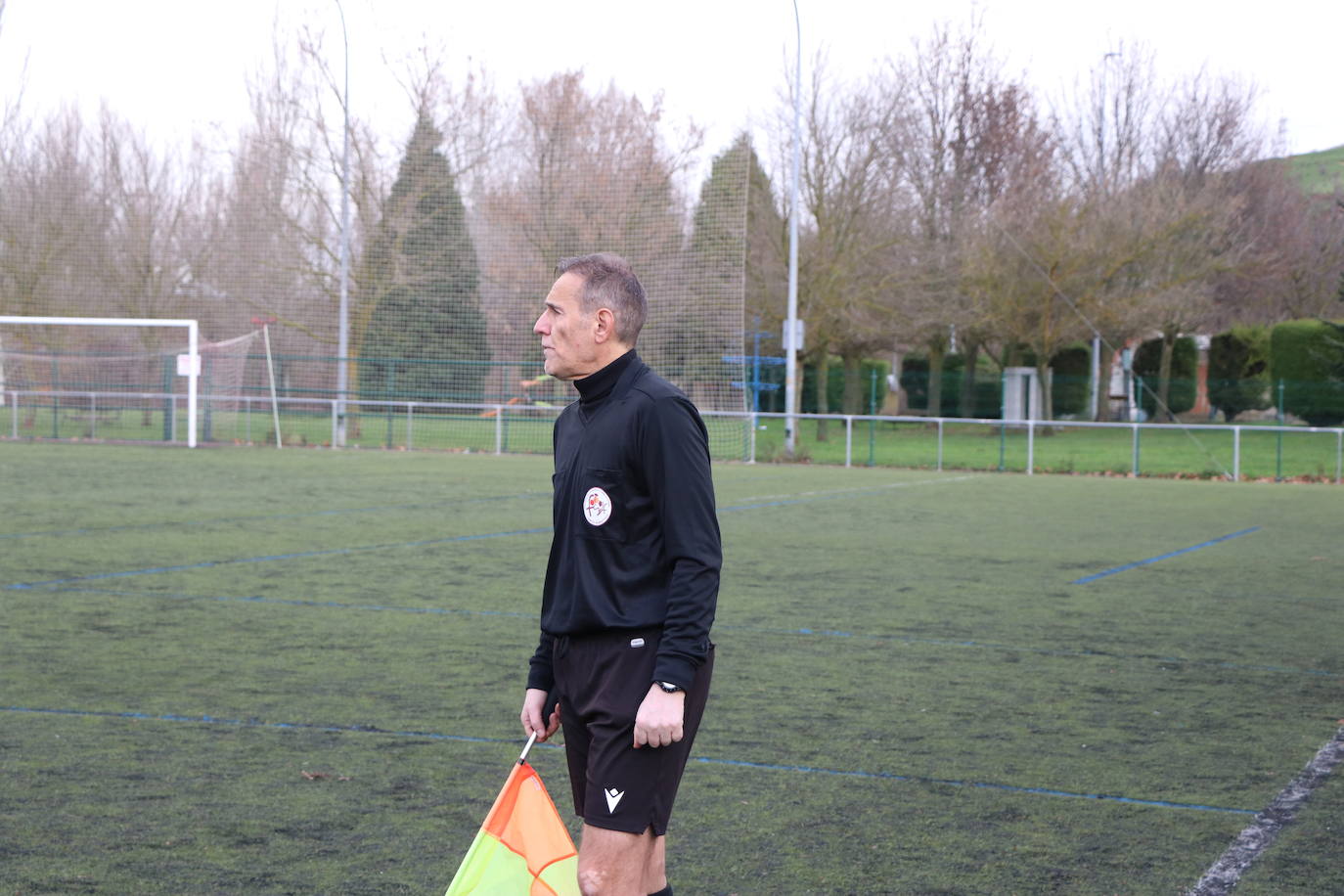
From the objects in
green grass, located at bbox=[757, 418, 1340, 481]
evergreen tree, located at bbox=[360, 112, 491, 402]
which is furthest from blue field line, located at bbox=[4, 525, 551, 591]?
evergreen tree, located at bbox=[360, 112, 491, 402]

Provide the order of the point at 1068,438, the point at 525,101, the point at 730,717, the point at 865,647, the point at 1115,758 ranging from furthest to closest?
1. the point at 1068,438
2. the point at 525,101
3. the point at 865,647
4. the point at 730,717
5. the point at 1115,758

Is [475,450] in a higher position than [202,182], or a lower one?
lower

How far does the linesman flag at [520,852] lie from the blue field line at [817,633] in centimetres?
540

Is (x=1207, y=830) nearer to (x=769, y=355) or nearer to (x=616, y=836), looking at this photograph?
(x=616, y=836)

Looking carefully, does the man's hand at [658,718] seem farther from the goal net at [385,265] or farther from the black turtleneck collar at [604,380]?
the goal net at [385,265]

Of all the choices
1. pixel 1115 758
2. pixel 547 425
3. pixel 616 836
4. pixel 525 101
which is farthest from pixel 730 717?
pixel 525 101

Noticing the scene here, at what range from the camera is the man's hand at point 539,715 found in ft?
11.4

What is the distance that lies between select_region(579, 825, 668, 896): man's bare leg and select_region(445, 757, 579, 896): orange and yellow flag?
0.08 meters

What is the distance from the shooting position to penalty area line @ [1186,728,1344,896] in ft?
14.5

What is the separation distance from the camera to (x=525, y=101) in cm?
3347

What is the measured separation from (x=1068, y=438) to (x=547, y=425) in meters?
13.3

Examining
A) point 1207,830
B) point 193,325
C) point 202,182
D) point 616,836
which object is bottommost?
point 1207,830

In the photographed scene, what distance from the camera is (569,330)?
319cm

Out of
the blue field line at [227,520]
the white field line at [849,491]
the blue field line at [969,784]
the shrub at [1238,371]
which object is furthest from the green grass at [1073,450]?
the blue field line at [969,784]
